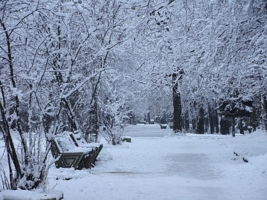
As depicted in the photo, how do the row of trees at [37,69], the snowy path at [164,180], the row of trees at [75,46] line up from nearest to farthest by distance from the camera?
1. the row of trees at [37,69]
2. the row of trees at [75,46]
3. the snowy path at [164,180]

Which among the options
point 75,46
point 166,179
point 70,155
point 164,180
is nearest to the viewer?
point 164,180

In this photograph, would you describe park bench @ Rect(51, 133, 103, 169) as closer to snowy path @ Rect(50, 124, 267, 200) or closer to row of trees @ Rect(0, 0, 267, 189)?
snowy path @ Rect(50, 124, 267, 200)

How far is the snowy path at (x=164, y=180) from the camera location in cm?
641

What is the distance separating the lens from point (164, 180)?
800 centimetres

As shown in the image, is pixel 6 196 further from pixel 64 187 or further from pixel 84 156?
pixel 84 156

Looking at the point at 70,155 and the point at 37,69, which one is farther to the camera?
the point at 70,155

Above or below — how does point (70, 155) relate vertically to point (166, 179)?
above

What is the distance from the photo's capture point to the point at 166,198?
613 centimetres

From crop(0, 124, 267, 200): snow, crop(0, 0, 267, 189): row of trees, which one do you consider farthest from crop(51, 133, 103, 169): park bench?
crop(0, 0, 267, 189): row of trees

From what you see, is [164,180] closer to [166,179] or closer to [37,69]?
[166,179]

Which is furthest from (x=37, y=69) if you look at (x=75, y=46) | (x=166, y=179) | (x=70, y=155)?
(x=75, y=46)

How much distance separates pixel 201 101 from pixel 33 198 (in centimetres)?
2800

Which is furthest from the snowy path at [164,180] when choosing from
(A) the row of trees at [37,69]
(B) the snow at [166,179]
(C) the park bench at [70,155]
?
(A) the row of trees at [37,69]

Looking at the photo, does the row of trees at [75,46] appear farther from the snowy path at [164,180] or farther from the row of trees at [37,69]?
the snowy path at [164,180]
